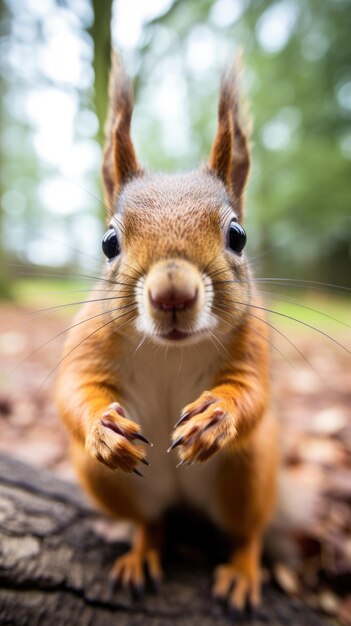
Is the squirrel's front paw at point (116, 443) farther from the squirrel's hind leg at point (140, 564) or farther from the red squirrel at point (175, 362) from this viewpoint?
the squirrel's hind leg at point (140, 564)

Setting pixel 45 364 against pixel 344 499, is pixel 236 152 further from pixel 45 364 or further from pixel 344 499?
pixel 45 364

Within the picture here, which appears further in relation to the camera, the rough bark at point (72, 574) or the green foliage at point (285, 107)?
the green foliage at point (285, 107)

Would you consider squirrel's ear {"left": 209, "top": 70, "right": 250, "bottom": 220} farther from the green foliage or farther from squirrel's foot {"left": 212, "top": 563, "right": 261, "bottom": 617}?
squirrel's foot {"left": 212, "top": 563, "right": 261, "bottom": 617}

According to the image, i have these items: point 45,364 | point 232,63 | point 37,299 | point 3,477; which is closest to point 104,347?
point 3,477

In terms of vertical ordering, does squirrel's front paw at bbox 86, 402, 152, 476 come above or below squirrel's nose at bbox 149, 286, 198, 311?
below

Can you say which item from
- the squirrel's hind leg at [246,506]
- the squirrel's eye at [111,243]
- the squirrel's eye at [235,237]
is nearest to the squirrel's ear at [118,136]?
the squirrel's eye at [111,243]

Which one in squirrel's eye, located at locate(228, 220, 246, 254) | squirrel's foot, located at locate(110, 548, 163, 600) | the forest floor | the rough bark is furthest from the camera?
the forest floor

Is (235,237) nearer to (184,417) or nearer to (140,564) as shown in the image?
(184,417)

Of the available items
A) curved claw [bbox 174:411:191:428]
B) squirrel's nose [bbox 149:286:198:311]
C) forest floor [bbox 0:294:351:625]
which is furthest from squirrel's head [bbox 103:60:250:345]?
forest floor [bbox 0:294:351:625]
